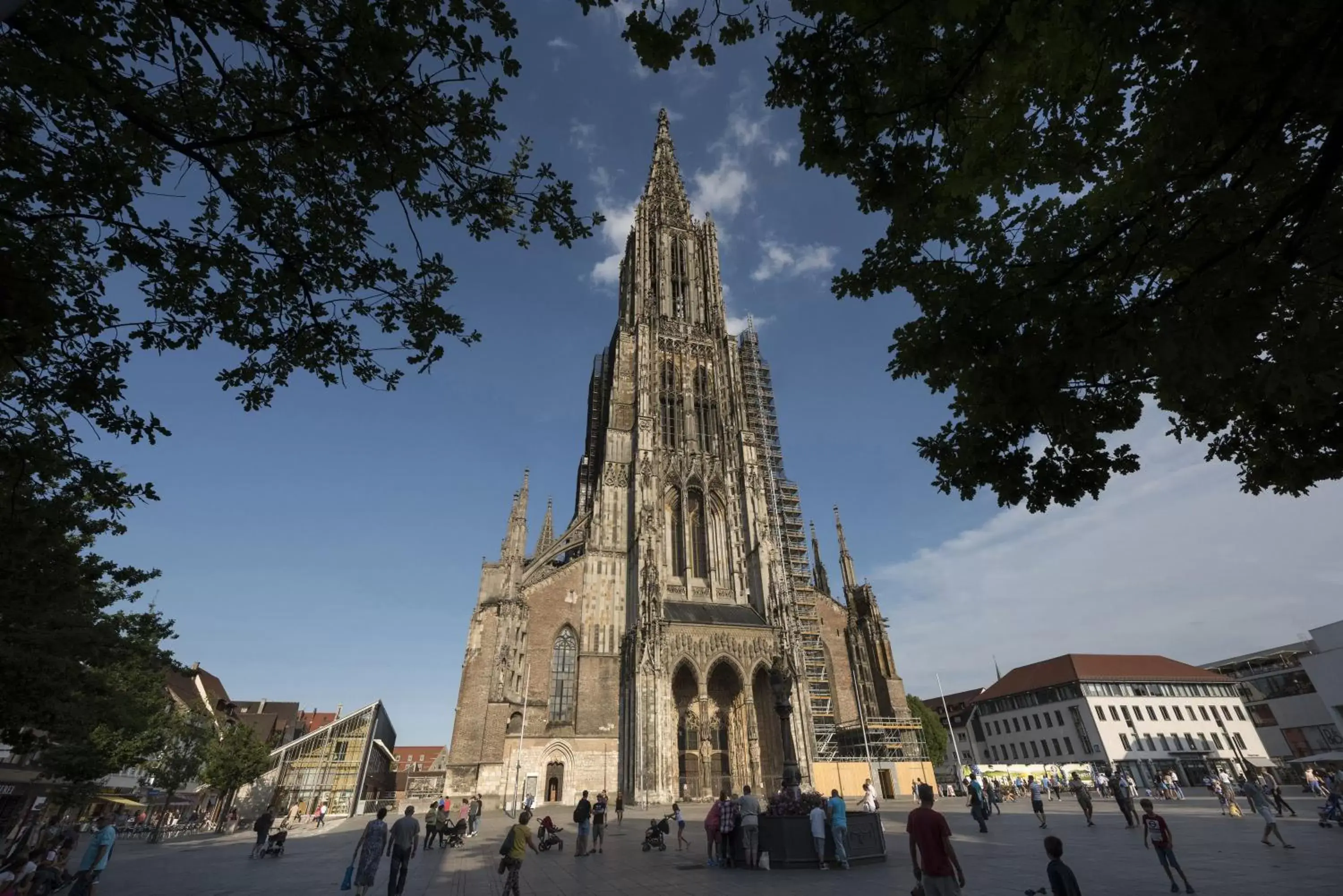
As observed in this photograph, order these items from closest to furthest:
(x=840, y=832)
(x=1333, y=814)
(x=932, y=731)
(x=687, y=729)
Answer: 1. (x=840, y=832)
2. (x=1333, y=814)
3. (x=687, y=729)
4. (x=932, y=731)

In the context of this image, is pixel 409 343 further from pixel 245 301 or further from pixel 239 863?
pixel 239 863

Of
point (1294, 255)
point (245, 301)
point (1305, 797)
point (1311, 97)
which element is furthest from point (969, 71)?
point (1305, 797)

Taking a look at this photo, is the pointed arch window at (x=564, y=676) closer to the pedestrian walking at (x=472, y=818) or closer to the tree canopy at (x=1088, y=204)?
the pedestrian walking at (x=472, y=818)

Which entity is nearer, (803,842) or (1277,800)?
(803,842)

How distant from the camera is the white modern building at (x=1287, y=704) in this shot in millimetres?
39938

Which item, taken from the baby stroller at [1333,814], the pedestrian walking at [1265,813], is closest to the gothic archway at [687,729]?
the pedestrian walking at [1265,813]

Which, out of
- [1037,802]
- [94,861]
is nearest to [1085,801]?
[1037,802]

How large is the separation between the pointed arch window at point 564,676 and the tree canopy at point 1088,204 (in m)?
27.4

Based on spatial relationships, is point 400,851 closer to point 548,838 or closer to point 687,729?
point 548,838

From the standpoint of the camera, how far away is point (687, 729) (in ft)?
95.1

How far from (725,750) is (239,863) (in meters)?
20.6

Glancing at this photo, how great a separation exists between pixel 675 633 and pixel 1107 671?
123 feet

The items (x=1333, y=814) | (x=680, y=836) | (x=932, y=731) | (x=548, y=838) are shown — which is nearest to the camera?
(x=680, y=836)

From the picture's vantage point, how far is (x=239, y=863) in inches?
527
